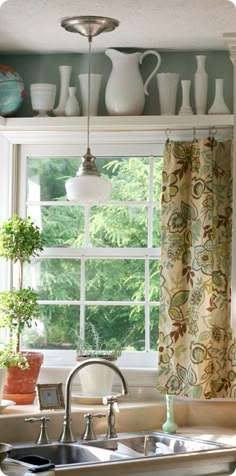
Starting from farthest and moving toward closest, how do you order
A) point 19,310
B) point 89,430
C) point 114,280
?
point 114,280 → point 19,310 → point 89,430

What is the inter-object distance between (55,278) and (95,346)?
1.39ft

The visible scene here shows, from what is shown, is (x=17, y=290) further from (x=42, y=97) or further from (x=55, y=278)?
(x=42, y=97)

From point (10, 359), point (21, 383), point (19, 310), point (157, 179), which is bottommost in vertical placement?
point (21, 383)

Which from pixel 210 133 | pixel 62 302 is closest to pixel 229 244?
pixel 210 133

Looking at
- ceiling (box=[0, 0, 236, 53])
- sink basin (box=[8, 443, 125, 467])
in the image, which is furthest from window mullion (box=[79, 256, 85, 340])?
ceiling (box=[0, 0, 236, 53])

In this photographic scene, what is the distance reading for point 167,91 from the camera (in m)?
4.86

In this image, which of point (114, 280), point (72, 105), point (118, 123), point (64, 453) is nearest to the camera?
point (64, 453)

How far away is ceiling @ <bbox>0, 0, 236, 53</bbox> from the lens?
163 inches

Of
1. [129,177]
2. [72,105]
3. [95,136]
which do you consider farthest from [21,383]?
[72,105]

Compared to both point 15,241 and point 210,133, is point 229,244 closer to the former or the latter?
point 210,133

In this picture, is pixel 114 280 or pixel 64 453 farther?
pixel 114 280

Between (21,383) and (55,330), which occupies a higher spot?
(55,330)

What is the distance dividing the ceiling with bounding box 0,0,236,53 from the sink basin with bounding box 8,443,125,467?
1.89m

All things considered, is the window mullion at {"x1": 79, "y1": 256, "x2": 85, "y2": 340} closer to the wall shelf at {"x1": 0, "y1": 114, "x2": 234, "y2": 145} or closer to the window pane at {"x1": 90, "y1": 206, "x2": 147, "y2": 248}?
the window pane at {"x1": 90, "y1": 206, "x2": 147, "y2": 248}
